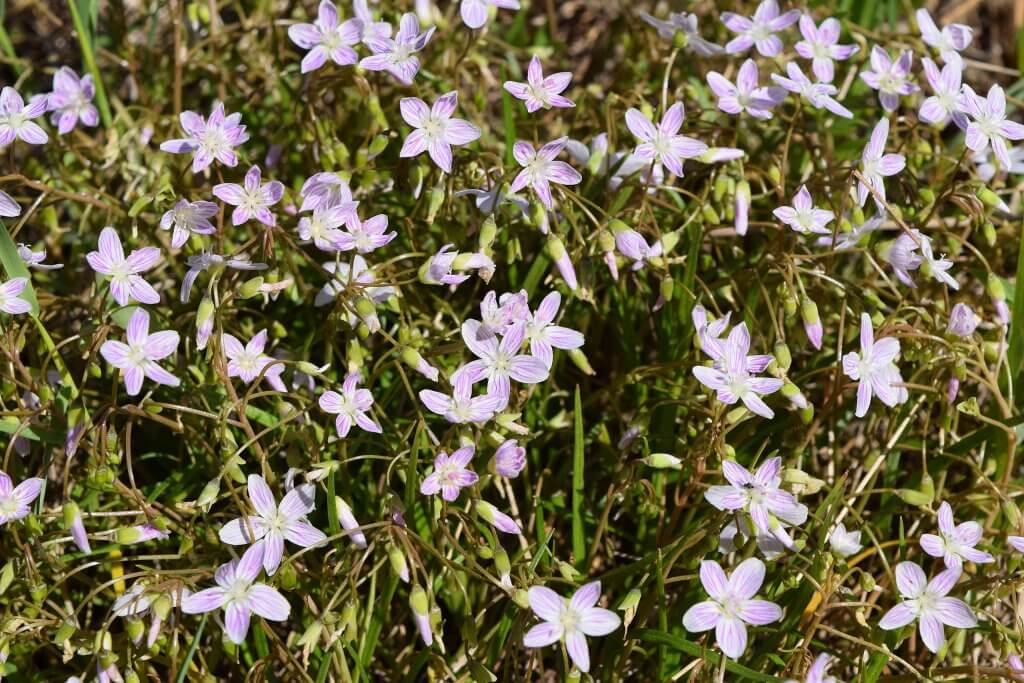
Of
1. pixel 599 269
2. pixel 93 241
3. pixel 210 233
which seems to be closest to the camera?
pixel 210 233

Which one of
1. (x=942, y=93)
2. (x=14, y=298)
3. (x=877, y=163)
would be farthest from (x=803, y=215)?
(x=14, y=298)

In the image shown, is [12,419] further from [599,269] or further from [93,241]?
[599,269]

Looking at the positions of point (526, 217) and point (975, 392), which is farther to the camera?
point (975, 392)

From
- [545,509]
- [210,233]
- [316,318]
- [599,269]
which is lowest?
[545,509]

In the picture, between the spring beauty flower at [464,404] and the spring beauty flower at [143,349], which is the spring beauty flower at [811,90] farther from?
the spring beauty flower at [143,349]

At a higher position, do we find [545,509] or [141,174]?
[141,174]

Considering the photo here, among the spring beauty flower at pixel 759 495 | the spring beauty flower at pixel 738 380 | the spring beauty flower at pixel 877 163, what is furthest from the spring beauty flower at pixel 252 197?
the spring beauty flower at pixel 877 163

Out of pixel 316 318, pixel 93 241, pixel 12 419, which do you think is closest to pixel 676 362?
pixel 316 318

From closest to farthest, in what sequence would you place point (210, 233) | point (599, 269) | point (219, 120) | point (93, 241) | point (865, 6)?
1. point (210, 233)
2. point (219, 120)
3. point (599, 269)
4. point (93, 241)
5. point (865, 6)
